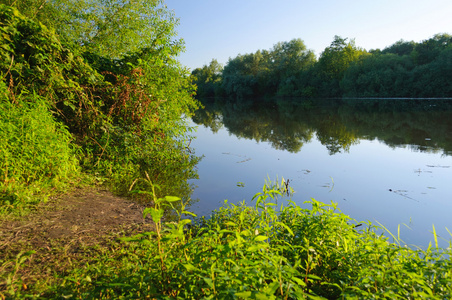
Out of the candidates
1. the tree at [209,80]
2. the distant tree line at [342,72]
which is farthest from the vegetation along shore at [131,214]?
the tree at [209,80]

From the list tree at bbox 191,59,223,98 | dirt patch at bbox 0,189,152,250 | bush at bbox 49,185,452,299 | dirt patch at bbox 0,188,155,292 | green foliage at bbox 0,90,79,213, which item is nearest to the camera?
bush at bbox 49,185,452,299

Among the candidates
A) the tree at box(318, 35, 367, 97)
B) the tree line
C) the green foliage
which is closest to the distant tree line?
the tree at box(318, 35, 367, 97)

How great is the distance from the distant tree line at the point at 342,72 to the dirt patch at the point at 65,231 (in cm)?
4993

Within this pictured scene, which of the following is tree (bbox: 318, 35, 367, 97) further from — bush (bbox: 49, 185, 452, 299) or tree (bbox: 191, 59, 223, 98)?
bush (bbox: 49, 185, 452, 299)

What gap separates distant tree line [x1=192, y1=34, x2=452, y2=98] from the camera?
154 feet

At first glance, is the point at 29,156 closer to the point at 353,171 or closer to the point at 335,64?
the point at 353,171

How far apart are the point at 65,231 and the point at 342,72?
6947 cm

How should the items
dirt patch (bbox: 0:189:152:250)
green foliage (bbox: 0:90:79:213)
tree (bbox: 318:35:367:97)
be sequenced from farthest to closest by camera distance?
tree (bbox: 318:35:367:97) → green foliage (bbox: 0:90:79:213) → dirt patch (bbox: 0:189:152:250)

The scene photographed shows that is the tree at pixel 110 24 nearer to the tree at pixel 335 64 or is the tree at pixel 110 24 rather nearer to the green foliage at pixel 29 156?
the green foliage at pixel 29 156

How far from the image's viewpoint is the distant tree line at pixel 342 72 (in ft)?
154

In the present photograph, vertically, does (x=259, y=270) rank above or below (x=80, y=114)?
below

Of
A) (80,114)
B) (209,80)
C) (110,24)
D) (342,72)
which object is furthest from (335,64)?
(80,114)

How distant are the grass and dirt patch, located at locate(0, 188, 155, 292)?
8cm

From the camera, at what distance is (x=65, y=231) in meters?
3.30
